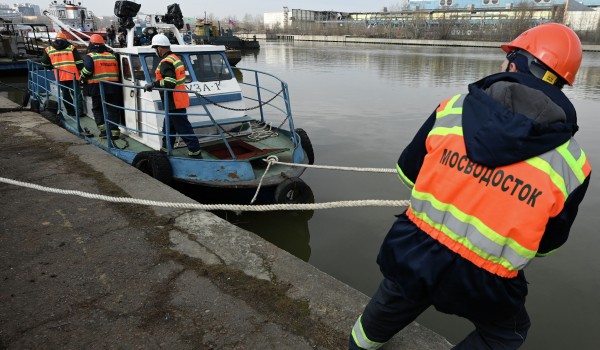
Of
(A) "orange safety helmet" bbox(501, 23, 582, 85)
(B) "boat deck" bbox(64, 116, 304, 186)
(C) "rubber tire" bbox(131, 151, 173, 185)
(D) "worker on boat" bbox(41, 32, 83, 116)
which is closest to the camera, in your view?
(A) "orange safety helmet" bbox(501, 23, 582, 85)

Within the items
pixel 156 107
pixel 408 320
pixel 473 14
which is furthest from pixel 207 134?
pixel 473 14

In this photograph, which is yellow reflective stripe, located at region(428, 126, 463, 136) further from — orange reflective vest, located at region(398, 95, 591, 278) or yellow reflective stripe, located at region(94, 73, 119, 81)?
yellow reflective stripe, located at region(94, 73, 119, 81)

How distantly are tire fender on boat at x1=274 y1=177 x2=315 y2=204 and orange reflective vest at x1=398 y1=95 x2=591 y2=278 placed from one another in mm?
3844

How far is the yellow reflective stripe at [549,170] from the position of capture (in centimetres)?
137

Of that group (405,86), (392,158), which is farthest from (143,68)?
(405,86)

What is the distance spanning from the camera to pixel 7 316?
99.5 inches

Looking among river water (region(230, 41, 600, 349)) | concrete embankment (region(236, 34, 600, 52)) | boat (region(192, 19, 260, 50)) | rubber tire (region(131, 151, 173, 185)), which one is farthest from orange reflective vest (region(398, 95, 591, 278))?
concrete embankment (region(236, 34, 600, 52))

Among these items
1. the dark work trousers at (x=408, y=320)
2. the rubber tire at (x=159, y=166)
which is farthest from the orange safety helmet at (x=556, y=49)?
the rubber tire at (x=159, y=166)

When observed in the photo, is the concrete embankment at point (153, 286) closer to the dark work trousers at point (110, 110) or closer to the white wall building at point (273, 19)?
the dark work trousers at point (110, 110)

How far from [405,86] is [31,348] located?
18305 millimetres

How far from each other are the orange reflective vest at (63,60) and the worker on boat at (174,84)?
3.40 m

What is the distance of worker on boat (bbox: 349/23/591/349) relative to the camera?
1377 millimetres

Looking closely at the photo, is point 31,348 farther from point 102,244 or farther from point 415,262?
point 415,262

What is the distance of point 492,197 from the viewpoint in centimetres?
143
